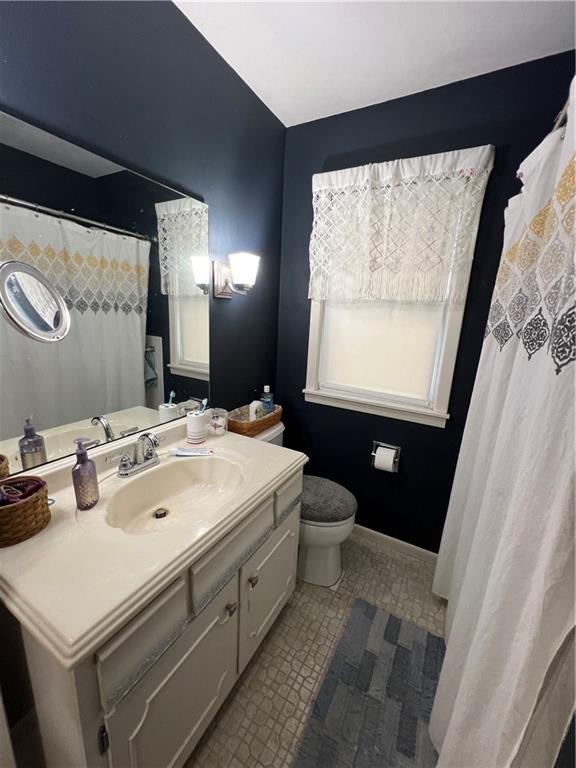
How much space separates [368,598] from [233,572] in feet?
3.40

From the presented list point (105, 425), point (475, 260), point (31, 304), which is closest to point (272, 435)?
point (105, 425)

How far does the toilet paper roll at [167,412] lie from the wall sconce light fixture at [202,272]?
0.57 meters

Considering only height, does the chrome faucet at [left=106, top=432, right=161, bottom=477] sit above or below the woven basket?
below

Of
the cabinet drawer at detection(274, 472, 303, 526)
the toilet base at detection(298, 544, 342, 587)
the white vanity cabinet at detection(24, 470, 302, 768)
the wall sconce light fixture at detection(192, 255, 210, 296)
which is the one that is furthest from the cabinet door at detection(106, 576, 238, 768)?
the wall sconce light fixture at detection(192, 255, 210, 296)

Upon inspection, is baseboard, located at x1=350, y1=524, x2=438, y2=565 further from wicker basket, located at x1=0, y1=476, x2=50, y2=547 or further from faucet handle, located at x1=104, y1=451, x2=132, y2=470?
wicker basket, located at x1=0, y1=476, x2=50, y2=547

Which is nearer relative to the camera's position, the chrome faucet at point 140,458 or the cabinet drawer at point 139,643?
the cabinet drawer at point 139,643

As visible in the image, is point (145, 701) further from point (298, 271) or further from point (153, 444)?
point (298, 271)

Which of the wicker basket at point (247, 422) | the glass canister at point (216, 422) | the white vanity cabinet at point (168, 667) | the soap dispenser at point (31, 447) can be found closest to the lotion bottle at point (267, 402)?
the wicker basket at point (247, 422)

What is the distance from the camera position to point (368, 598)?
1.63 m

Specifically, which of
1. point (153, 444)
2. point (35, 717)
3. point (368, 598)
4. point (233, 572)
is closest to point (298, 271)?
point (153, 444)

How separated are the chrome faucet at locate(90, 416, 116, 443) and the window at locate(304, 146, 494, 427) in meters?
1.19

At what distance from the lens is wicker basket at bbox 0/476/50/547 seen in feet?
2.42

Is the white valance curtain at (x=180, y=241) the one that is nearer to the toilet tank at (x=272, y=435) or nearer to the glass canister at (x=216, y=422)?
the glass canister at (x=216, y=422)

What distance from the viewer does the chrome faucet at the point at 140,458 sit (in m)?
1.11
